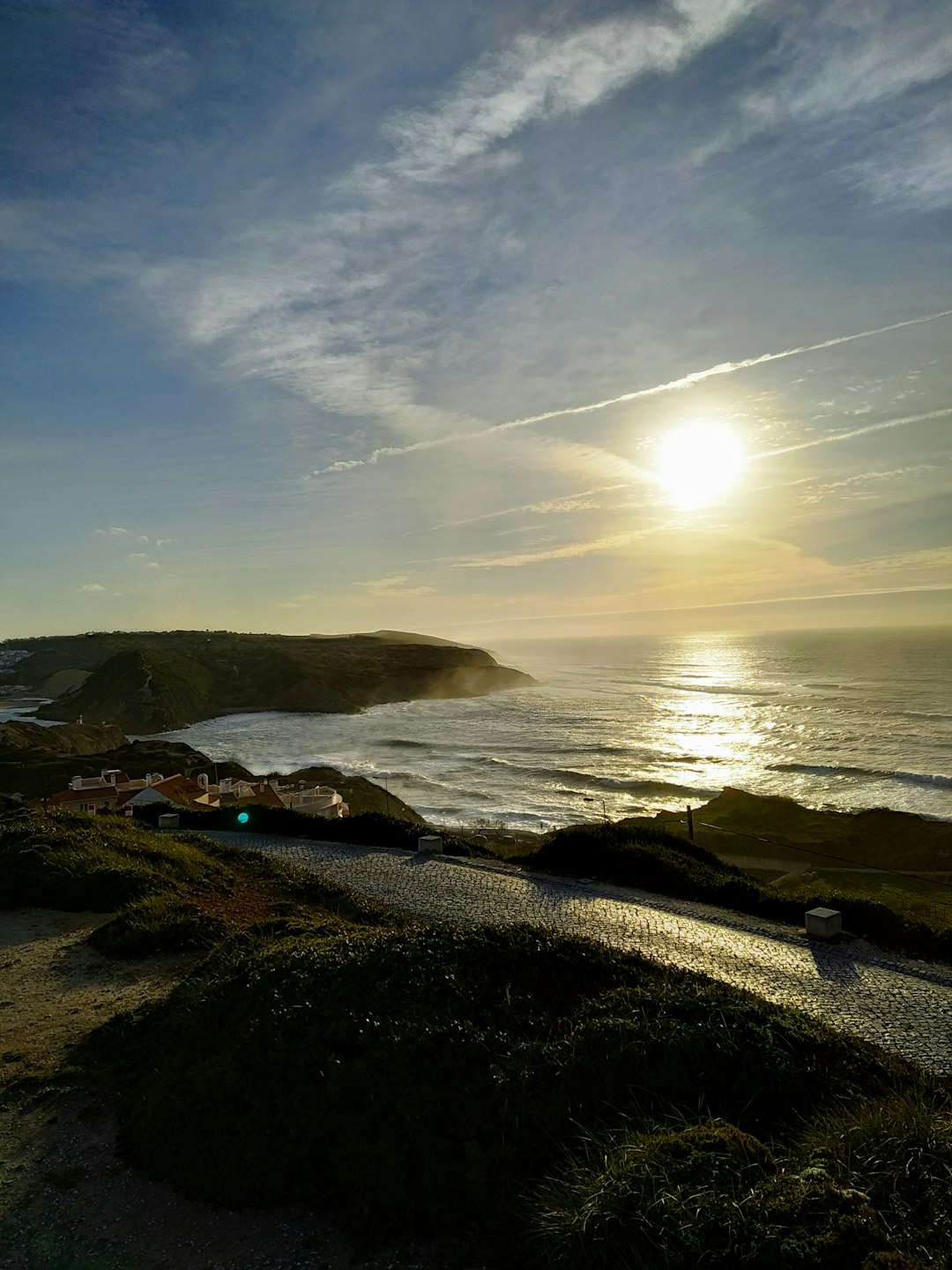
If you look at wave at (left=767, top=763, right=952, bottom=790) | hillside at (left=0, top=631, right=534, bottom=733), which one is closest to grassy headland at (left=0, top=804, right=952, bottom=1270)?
wave at (left=767, top=763, right=952, bottom=790)

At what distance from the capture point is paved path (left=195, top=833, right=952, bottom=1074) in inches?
348

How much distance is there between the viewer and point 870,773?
4800cm

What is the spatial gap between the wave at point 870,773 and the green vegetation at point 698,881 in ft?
104

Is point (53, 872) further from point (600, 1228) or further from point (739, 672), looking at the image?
point (739, 672)

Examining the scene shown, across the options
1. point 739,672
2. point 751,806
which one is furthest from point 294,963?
point 739,672

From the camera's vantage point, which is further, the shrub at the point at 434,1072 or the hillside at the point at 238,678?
the hillside at the point at 238,678

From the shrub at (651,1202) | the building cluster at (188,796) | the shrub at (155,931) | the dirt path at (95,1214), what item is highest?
the shrub at (651,1202)

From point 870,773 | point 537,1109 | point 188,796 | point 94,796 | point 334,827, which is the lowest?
point 870,773

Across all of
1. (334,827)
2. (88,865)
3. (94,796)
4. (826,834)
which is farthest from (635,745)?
(88,865)

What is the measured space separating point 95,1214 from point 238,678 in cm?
→ 10480

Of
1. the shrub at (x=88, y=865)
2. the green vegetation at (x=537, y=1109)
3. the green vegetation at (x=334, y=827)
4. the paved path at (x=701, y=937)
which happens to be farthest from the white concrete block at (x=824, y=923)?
the shrub at (x=88, y=865)

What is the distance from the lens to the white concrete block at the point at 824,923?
11688 mm

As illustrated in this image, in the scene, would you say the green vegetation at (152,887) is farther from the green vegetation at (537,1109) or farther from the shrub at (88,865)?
the green vegetation at (537,1109)

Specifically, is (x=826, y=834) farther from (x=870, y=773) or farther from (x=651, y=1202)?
(x=651, y=1202)
